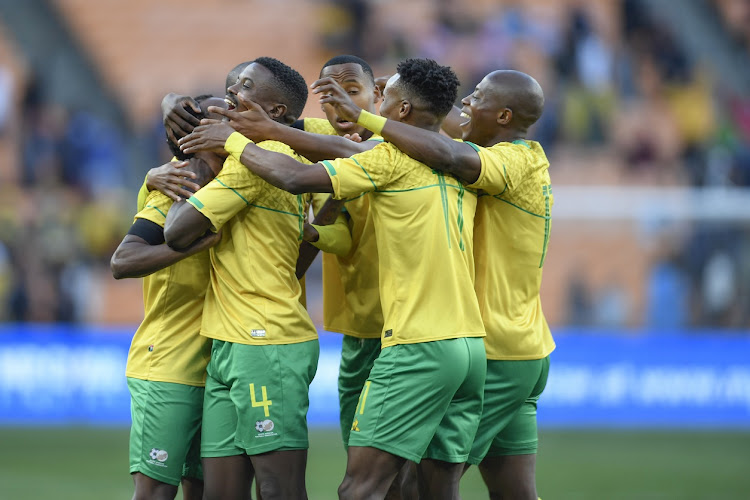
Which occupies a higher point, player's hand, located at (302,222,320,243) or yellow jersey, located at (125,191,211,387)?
player's hand, located at (302,222,320,243)

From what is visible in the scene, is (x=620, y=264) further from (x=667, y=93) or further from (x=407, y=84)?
(x=407, y=84)

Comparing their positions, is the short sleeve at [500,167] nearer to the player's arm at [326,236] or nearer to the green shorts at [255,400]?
the player's arm at [326,236]

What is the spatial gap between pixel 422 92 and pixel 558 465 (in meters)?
6.20

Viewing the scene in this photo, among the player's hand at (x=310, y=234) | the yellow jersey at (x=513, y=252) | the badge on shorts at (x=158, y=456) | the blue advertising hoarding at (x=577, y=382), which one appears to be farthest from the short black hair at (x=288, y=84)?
the blue advertising hoarding at (x=577, y=382)

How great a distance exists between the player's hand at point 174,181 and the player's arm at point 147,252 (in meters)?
0.21

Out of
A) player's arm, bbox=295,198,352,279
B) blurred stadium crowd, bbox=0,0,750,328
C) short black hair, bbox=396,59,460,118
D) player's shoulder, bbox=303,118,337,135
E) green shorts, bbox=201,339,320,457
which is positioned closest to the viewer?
green shorts, bbox=201,339,320,457

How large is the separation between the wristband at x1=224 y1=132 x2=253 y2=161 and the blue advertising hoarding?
23.0ft

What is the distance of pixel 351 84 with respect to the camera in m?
5.57

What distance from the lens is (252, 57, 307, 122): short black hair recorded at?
16.0 ft

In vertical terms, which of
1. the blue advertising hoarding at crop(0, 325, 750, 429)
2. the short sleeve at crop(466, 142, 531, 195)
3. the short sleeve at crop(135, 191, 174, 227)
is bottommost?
the blue advertising hoarding at crop(0, 325, 750, 429)

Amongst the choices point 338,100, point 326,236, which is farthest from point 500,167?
point 326,236

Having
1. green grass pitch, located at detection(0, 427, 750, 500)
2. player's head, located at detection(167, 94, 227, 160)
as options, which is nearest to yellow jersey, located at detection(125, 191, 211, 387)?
player's head, located at detection(167, 94, 227, 160)

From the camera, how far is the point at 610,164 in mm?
15719

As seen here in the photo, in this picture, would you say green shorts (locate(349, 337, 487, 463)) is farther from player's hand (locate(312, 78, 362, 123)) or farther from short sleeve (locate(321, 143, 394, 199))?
player's hand (locate(312, 78, 362, 123))
